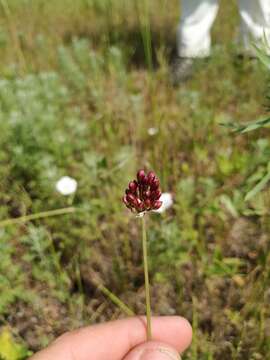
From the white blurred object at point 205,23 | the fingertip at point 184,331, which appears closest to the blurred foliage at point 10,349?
the fingertip at point 184,331

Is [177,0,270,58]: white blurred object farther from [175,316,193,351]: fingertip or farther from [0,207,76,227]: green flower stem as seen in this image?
[175,316,193,351]: fingertip

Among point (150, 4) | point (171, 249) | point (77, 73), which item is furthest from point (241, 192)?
point (150, 4)

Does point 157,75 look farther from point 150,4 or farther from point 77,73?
point 150,4

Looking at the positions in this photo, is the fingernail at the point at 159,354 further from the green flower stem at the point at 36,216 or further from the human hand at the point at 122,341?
the green flower stem at the point at 36,216

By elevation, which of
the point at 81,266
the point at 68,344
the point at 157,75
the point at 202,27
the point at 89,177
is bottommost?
the point at 81,266

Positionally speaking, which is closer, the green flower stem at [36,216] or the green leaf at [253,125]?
the green leaf at [253,125]

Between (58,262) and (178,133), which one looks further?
(178,133)

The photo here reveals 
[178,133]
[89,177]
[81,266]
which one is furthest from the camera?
[178,133]
